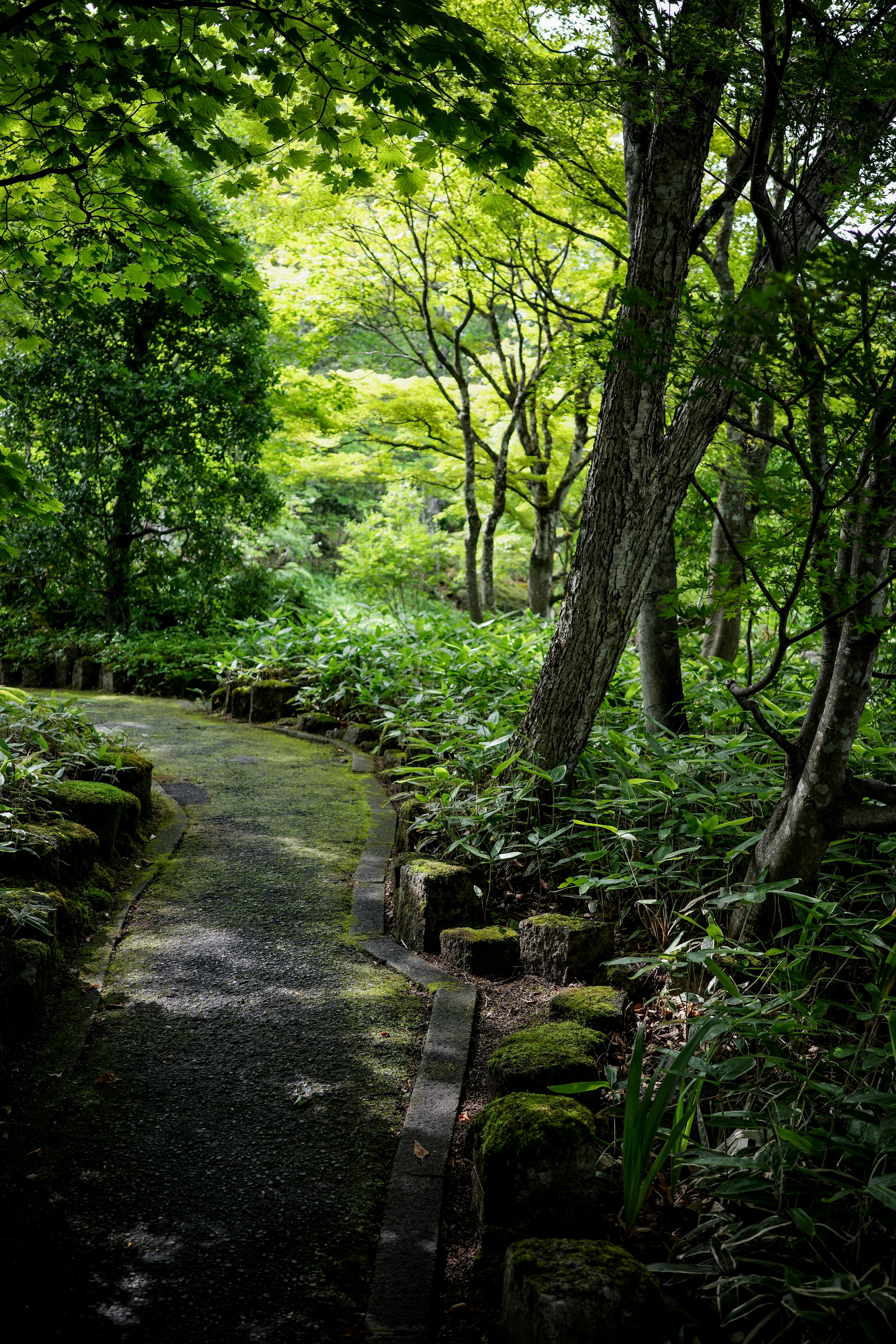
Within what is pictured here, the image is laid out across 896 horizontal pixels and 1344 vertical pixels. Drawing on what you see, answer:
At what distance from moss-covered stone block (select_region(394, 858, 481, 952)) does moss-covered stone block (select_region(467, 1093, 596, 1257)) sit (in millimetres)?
1568

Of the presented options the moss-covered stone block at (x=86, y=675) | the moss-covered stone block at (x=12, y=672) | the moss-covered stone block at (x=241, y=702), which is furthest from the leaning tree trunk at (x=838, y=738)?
the moss-covered stone block at (x=12, y=672)

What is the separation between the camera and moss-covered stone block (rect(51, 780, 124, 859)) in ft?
13.5

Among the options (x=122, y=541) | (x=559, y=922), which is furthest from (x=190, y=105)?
(x=122, y=541)

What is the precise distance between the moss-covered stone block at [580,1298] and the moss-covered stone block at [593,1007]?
1.00 metres

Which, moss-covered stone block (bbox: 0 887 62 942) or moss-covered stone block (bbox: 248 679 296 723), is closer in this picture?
moss-covered stone block (bbox: 0 887 62 942)

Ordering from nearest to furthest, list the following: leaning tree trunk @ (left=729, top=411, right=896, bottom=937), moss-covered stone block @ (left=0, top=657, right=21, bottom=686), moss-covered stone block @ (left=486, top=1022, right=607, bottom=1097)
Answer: moss-covered stone block @ (left=486, top=1022, right=607, bottom=1097)
leaning tree trunk @ (left=729, top=411, right=896, bottom=937)
moss-covered stone block @ (left=0, top=657, right=21, bottom=686)

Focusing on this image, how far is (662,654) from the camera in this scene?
15.5 feet

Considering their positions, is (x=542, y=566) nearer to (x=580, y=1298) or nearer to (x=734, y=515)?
(x=734, y=515)

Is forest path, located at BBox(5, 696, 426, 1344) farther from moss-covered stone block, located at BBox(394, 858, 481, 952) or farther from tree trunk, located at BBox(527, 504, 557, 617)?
tree trunk, located at BBox(527, 504, 557, 617)

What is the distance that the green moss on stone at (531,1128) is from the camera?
2078 millimetres

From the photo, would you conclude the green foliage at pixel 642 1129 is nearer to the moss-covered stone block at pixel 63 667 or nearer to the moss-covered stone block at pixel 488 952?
the moss-covered stone block at pixel 488 952

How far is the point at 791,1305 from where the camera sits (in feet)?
5.28

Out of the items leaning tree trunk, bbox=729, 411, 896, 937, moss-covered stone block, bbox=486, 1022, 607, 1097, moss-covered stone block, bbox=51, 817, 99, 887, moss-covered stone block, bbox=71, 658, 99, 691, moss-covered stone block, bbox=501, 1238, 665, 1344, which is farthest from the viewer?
moss-covered stone block, bbox=71, 658, 99, 691

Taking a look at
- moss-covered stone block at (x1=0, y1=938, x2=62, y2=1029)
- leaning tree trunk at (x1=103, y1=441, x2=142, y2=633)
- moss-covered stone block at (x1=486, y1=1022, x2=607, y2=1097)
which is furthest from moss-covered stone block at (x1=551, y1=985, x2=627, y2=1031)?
leaning tree trunk at (x1=103, y1=441, x2=142, y2=633)
